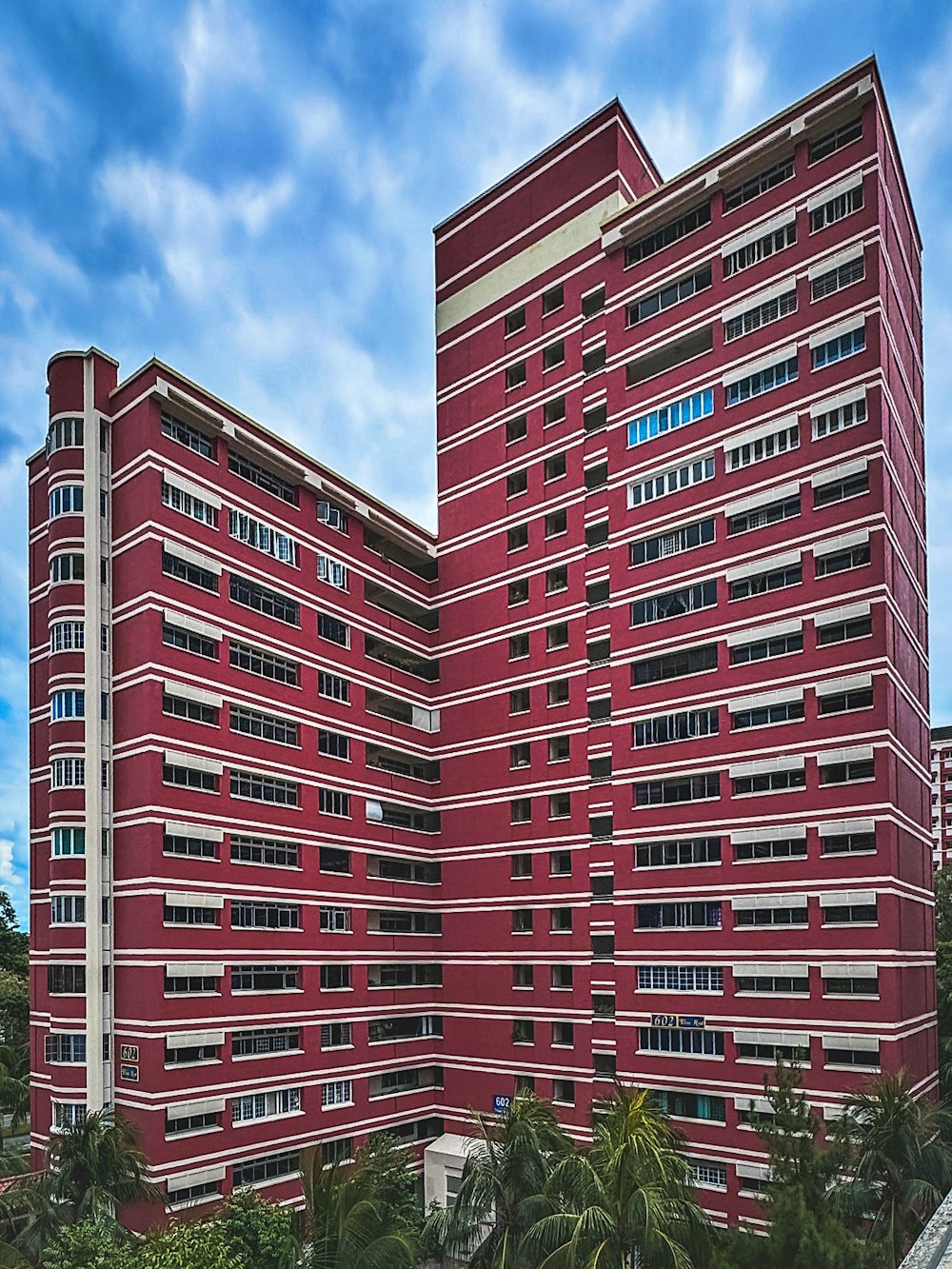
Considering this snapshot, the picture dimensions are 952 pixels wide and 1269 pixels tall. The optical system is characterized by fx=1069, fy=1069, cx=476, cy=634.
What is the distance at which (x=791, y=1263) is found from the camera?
2167 cm

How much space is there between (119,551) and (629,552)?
68.7ft

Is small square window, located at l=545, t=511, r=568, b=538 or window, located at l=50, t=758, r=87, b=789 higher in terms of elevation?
small square window, located at l=545, t=511, r=568, b=538

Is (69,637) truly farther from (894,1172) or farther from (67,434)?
(894,1172)

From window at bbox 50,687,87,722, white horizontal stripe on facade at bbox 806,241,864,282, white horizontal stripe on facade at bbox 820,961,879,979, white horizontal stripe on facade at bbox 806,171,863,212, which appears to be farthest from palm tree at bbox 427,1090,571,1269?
white horizontal stripe on facade at bbox 806,171,863,212

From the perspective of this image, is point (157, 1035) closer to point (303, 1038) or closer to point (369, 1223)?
point (303, 1038)

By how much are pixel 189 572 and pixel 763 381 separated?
23.9 meters

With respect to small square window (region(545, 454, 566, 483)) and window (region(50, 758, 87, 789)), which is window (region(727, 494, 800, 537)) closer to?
small square window (region(545, 454, 566, 483))

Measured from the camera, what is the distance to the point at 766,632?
40.8 meters

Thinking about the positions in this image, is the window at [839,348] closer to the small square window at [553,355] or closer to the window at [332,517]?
the small square window at [553,355]

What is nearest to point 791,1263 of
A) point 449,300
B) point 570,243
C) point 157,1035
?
point 157,1035

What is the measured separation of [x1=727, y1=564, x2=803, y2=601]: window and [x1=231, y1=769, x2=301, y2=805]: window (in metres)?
19.9

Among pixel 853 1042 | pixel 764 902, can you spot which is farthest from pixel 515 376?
pixel 853 1042

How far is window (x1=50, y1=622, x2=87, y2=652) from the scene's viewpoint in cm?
4100

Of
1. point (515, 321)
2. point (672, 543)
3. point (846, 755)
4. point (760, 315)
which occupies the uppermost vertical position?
point (515, 321)
